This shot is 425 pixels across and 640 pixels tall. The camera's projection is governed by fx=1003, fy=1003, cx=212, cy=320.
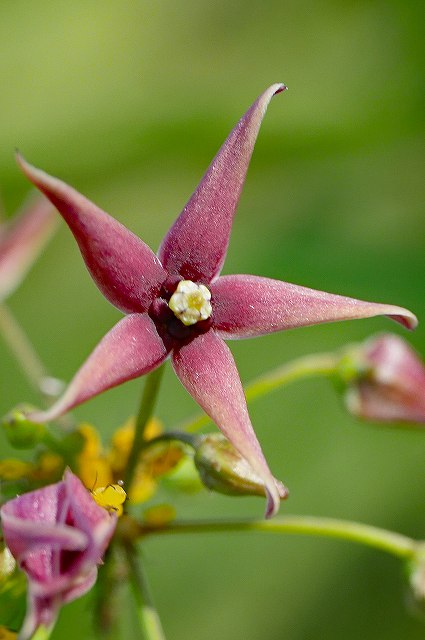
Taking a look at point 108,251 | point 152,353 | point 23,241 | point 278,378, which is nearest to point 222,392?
point 152,353

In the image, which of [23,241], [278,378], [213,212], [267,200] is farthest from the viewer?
[267,200]

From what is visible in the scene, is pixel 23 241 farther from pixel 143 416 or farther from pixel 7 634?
pixel 7 634

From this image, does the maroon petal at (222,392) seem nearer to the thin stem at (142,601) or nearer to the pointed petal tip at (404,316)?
the pointed petal tip at (404,316)

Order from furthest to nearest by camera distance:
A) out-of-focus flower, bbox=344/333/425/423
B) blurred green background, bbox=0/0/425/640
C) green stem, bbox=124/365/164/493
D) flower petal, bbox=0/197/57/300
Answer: blurred green background, bbox=0/0/425/640 → flower petal, bbox=0/197/57/300 → out-of-focus flower, bbox=344/333/425/423 → green stem, bbox=124/365/164/493

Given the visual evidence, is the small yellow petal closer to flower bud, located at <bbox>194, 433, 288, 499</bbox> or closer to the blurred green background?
flower bud, located at <bbox>194, 433, 288, 499</bbox>

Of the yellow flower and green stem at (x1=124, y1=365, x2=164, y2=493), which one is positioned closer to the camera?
green stem at (x1=124, y1=365, x2=164, y2=493)

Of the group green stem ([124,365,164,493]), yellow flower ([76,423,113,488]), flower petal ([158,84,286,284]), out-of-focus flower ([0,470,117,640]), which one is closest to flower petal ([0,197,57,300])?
yellow flower ([76,423,113,488])

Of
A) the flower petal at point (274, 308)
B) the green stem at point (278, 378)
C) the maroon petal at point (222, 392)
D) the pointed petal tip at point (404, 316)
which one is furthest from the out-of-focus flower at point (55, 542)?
the green stem at point (278, 378)
